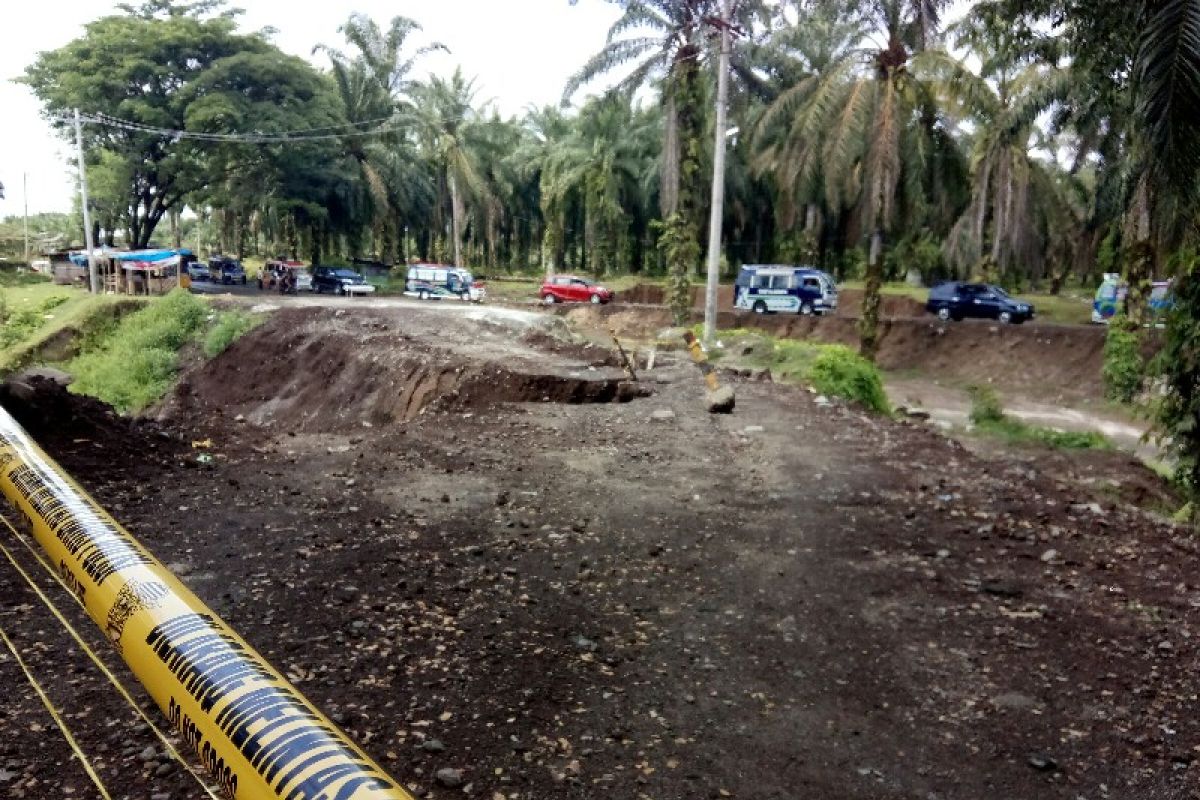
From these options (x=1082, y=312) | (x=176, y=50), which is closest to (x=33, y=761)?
(x=1082, y=312)

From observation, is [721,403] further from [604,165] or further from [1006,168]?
[604,165]

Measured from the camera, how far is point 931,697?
197 inches

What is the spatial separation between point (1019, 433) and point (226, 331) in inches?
871

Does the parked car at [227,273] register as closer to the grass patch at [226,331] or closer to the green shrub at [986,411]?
the grass patch at [226,331]

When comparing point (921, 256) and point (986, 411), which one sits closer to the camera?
point (986, 411)

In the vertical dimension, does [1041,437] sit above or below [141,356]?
below

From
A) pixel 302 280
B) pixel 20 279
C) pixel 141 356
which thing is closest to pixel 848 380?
pixel 141 356

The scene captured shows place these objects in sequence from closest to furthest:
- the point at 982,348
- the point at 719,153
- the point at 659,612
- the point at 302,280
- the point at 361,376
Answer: the point at 659,612 → the point at 361,376 → the point at 719,153 → the point at 982,348 → the point at 302,280

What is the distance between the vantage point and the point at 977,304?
30.6m

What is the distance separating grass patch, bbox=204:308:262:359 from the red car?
15161 millimetres

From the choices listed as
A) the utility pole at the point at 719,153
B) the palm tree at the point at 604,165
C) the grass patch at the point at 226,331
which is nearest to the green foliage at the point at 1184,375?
the utility pole at the point at 719,153

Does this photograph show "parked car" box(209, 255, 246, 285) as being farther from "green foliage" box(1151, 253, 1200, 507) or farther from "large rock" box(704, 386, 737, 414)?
"green foliage" box(1151, 253, 1200, 507)

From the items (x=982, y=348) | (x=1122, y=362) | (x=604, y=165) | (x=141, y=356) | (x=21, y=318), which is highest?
(x=604, y=165)

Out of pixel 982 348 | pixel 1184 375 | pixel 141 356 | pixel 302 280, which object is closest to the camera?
pixel 1184 375
